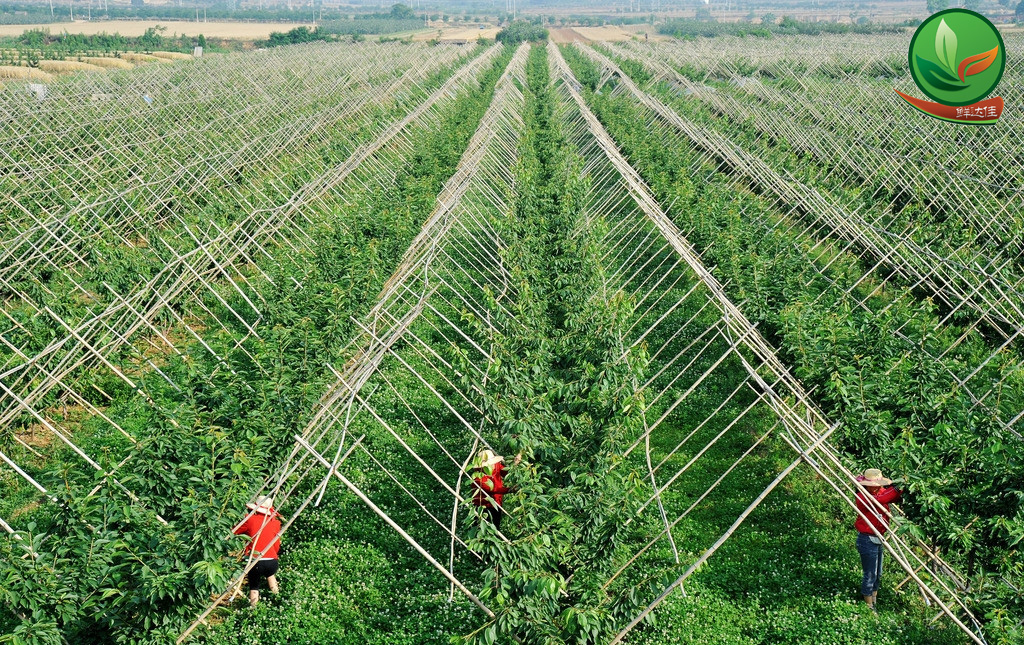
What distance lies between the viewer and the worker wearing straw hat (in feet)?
28.1

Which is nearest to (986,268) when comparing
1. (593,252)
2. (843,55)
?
(593,252)

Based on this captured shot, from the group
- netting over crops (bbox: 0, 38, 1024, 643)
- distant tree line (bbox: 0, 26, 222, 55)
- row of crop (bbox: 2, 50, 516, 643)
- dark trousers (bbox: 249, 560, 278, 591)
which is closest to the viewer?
row of crop (bbox: 2, 50, 516, 643)

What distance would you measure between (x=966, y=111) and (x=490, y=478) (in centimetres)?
1925

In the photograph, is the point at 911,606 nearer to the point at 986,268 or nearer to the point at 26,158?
the point at 986,268

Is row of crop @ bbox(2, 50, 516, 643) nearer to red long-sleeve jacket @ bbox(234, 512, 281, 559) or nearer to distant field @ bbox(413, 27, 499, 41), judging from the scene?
red long-sleeve jacket @ bbox(234, 512, 281, 559)

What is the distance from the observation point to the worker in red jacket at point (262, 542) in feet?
26.0

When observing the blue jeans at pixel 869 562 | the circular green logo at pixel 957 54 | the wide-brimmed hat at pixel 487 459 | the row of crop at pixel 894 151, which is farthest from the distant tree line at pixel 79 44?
the blue jeans at pixel 869 562

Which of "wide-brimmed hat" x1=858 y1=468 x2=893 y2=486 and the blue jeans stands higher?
"wide-brimmed hat" x1=858 y1=468 x2=893 y2=486

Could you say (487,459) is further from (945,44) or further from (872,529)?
(945,44)

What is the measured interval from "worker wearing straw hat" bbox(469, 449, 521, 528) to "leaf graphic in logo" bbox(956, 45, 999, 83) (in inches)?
465

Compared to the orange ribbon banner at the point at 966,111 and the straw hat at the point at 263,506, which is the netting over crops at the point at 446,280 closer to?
the straw hat at the point at 263,506

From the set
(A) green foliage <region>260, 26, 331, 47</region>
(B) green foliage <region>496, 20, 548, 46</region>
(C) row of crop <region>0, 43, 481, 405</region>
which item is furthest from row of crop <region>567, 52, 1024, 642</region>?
(B) green foliage <region>496, 20, 548, 46</region>

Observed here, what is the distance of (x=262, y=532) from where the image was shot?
8.14 meters

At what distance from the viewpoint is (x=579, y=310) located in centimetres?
1245
